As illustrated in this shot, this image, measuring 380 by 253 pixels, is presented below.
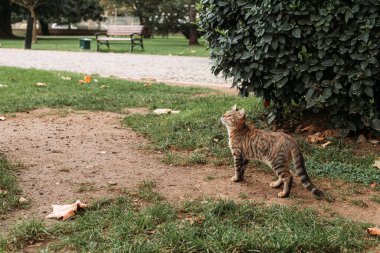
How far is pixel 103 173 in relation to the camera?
5141mm

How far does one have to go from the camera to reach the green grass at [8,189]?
4109 mm

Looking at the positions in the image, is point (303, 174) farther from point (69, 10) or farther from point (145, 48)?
point (69, 10)

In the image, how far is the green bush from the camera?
5.52 m

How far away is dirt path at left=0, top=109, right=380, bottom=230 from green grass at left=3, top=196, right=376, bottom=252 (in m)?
0.36

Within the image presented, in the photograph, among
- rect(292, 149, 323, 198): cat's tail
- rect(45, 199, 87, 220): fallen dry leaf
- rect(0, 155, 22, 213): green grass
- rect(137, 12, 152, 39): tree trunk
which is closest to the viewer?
rect(45, 199, 87, 220): fallen dry leaf

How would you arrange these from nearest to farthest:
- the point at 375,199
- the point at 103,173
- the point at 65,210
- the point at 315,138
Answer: the point at 65,210 → the point at 375,199 → the point at 103,173 → the point at 315,138

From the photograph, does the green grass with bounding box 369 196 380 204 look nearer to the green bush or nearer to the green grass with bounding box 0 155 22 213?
the green bush

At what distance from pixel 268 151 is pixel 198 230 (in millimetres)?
1307

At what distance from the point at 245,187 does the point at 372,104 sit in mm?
2252

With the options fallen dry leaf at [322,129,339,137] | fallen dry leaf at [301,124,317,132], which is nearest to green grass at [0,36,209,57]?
fallen dry leaf at [301,124,317,132]

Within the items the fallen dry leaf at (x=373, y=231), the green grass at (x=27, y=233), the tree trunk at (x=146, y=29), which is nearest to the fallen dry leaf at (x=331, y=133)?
the fallen dry leaf at (x=373, y=231)

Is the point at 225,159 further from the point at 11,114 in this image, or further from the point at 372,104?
the point at 11,114

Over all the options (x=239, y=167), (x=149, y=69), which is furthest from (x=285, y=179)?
(x=149, y=69)

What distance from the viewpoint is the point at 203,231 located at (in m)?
3.56
